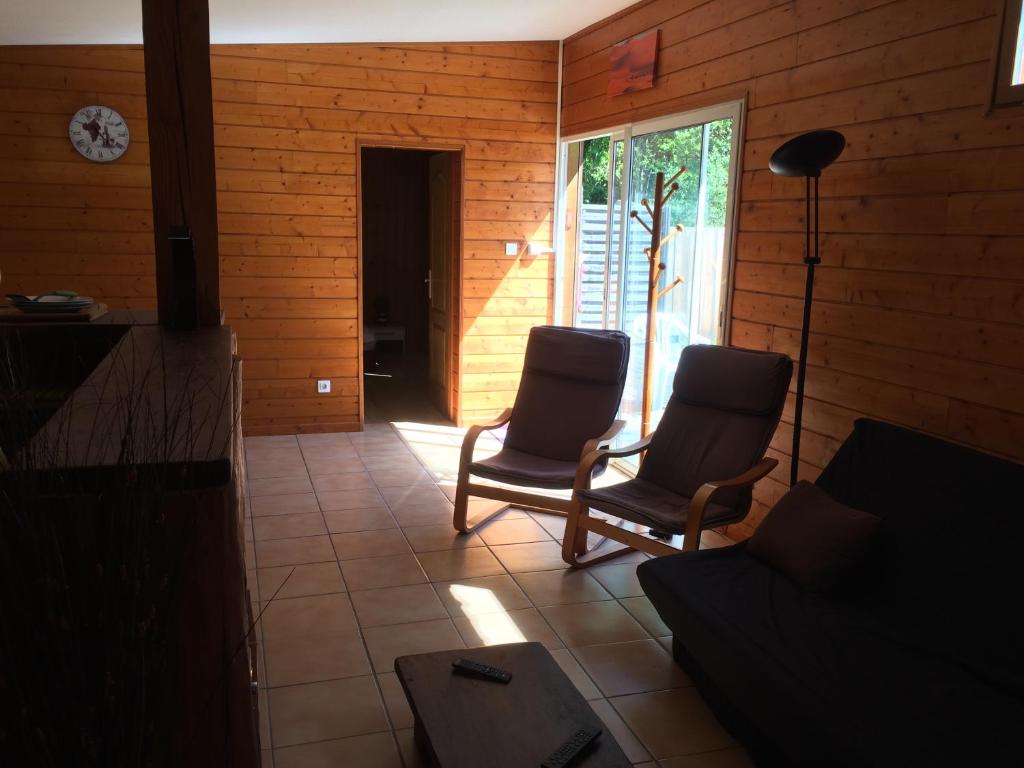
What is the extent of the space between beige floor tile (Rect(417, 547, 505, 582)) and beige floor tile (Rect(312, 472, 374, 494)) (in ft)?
3.52

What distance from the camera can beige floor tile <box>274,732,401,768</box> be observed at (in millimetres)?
2320

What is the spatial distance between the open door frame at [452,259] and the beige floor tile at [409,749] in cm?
368

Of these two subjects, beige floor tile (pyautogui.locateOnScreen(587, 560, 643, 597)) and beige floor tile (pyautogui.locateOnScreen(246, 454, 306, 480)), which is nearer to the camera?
beige floor tile (pyautogui.locateOnScreen(587, 560, 643, 597))

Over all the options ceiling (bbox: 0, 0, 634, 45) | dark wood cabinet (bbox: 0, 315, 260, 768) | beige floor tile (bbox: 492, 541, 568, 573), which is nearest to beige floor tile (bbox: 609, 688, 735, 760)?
beige floor tile (bbox: 492, 541, 568, 573)

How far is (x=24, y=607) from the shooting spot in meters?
0.81

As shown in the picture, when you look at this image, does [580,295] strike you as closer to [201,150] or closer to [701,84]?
[701,84]

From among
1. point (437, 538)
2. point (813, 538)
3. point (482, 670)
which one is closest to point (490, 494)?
point (437, 538)

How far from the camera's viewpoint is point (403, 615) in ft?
10.5

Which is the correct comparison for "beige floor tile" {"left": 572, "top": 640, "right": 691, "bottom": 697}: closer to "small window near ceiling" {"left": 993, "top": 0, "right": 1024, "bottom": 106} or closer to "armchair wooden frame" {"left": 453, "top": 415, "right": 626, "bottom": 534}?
"armchair wooden frame" {"left": 453, "top": 415, "right": 626, "bottom": 534}

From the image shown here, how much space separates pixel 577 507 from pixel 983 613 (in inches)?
65.7

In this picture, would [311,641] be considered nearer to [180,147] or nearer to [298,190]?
[180,147]

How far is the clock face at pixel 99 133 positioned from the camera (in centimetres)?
509

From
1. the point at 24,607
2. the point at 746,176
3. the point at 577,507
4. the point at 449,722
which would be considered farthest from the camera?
the point at 746,176

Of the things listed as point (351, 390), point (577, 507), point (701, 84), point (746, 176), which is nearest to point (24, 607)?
point (577, 507)
